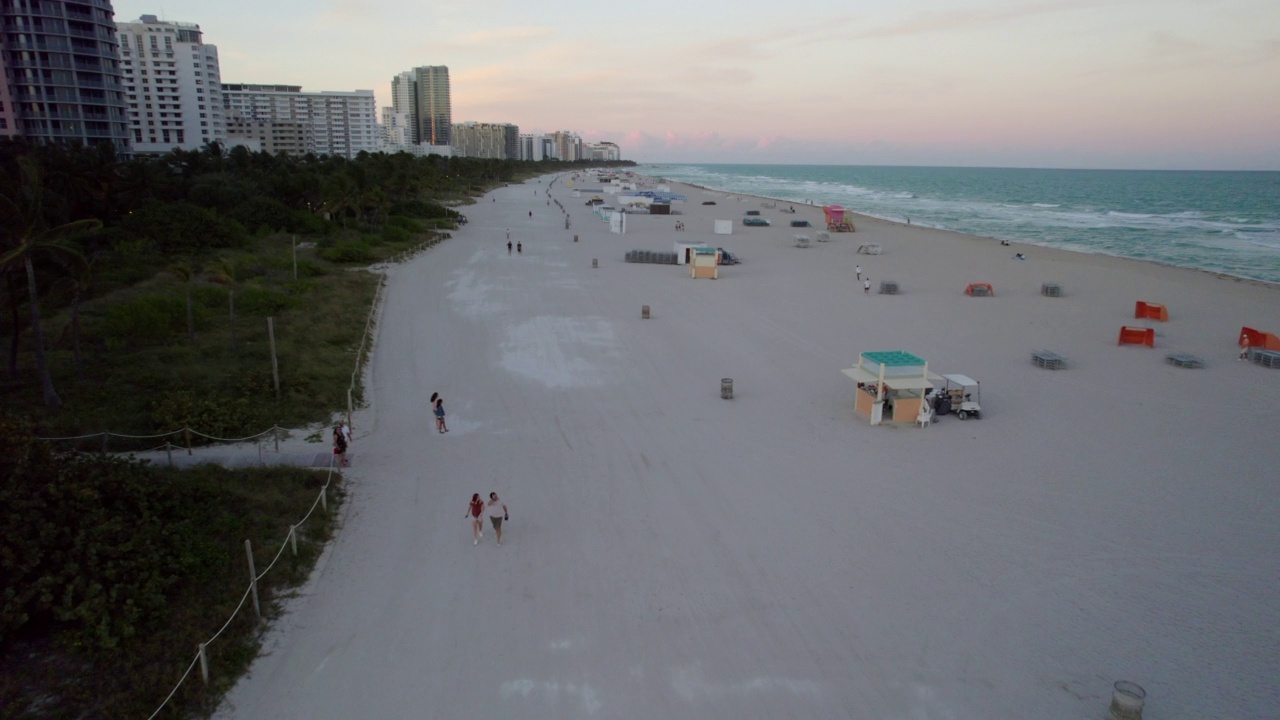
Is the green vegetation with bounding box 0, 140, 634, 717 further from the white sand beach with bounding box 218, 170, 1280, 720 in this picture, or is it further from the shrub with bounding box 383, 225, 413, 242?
the shrub with bounding box 383, 225, 413, 242

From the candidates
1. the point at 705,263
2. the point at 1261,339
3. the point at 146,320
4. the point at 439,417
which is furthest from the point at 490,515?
the point at 705,263

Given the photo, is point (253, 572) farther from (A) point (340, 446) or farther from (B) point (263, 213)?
(B) point (263, 213)

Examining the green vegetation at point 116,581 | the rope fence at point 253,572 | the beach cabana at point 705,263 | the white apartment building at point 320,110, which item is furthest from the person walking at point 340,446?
the white apartment building at point 320,110

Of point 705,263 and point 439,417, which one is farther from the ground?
point 705,263

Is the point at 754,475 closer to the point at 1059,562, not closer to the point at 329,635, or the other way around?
the point at 1059,562

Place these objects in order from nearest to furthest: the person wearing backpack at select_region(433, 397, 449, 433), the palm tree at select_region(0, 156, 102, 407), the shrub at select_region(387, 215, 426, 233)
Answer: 1. the palm tree at select_region(0, 156, 102, 407)
2. the person wearing backpack at select_region(433, 397, 449, 433)
3. the shrub at select_region(387, 215, 426, 233)

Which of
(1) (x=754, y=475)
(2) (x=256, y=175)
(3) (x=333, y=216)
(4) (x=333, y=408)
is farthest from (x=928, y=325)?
(2) (x=256, y=175)

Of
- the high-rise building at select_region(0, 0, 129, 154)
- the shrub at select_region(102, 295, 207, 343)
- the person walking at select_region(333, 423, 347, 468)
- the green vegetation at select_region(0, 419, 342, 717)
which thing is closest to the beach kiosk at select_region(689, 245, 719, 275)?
the shrub at select_region(102, 295, 207, 343)
